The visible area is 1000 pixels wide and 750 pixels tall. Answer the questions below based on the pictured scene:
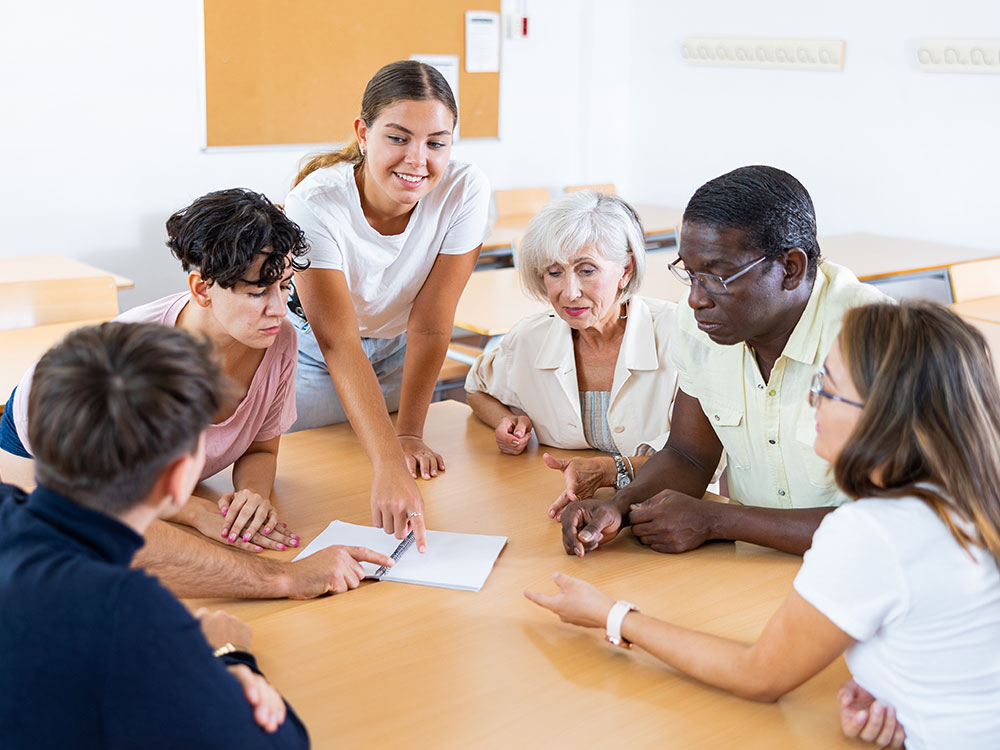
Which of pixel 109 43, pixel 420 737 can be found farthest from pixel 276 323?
pixel 109 43

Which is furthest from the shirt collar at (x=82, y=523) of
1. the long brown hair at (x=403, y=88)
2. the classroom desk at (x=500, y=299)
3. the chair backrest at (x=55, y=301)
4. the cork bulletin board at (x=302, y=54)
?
the cork bulletin board at (x=302, y=54)

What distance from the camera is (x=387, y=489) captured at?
1.91 m

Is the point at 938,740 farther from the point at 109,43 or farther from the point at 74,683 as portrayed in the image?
the point at 109,43

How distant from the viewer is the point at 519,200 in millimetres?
5988

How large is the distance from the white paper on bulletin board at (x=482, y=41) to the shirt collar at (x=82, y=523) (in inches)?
210

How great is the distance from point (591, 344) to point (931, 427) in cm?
131

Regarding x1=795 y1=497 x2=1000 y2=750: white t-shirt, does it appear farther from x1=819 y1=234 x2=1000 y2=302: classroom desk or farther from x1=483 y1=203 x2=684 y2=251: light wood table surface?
x1=483 y1=203 x2=684 y2=251: light wood table surface

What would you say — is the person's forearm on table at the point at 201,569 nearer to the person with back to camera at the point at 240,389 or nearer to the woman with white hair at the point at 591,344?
the person with back to camera at the point at 240,389

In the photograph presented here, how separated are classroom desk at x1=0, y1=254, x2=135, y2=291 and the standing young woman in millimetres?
1619

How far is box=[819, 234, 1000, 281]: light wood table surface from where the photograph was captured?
14.7 ft

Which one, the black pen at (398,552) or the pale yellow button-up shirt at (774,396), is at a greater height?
the pale yellow button-up shirt at (774,396)

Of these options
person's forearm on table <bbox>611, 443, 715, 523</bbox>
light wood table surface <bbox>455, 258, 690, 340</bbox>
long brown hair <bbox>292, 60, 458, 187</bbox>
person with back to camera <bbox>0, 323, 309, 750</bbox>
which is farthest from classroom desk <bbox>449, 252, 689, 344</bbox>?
person with back to camera <bbox>0, 323, 309, 750</bbox>

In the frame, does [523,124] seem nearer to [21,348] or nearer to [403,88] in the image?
[21,348]

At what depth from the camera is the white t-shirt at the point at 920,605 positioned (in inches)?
45.5
